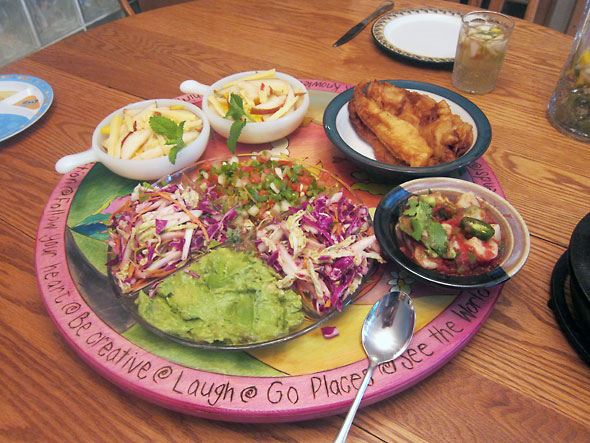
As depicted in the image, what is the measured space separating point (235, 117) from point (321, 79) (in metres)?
0.82

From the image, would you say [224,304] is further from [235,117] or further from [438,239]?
[235,117]

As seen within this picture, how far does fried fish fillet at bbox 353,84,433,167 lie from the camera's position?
1795 mm

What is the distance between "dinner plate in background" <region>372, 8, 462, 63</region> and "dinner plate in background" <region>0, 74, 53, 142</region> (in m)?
2.05

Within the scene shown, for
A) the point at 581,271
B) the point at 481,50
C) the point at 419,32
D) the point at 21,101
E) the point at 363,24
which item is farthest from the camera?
the point at 363,24

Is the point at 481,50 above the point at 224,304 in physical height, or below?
above

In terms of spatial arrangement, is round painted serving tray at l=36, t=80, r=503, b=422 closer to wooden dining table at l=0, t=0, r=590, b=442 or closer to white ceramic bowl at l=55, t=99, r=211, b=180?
wooden dining table at l=0, t=0, r=590, b=442

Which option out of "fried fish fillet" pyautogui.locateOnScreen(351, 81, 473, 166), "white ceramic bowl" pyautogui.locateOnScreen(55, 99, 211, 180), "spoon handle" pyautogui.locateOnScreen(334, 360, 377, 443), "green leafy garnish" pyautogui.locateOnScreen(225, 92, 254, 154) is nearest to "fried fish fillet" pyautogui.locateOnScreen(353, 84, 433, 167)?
"fried fish fillet" pyautogui.locateOnScreen(351, 81, 473, 166)

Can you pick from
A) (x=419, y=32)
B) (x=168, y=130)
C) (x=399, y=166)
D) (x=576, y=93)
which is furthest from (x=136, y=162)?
(x=419, y=32)

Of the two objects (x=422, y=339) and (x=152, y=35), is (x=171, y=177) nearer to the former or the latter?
(x=422, y=339)

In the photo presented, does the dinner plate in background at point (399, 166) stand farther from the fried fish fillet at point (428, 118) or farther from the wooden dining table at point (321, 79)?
the wooden dining table at point (321, 79)

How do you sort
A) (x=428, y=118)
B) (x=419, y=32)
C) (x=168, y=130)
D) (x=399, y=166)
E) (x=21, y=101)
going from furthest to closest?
(x=419, y=32), (x=21, y=101), (x=428, y=118), (x=168, y=130), (x=399, y=166)

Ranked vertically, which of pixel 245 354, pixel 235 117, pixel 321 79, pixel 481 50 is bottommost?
pixel 245 354

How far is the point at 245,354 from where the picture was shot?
4.08 ft

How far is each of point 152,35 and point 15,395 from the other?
2.55m
